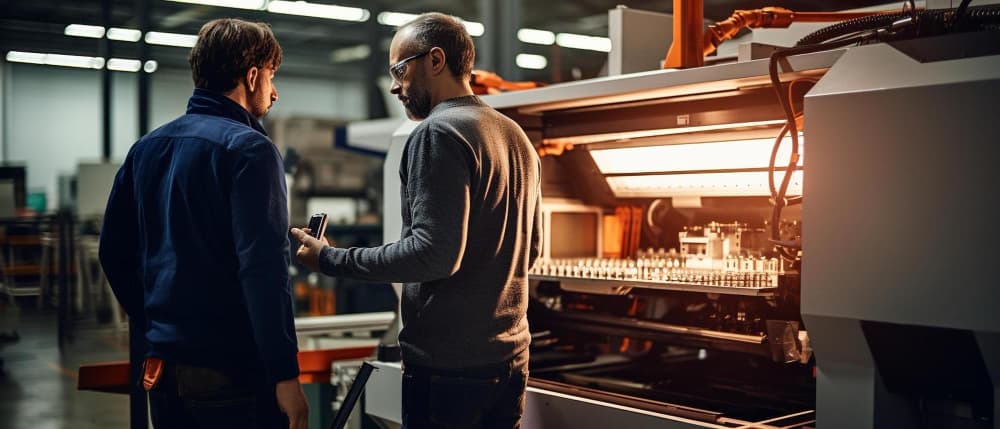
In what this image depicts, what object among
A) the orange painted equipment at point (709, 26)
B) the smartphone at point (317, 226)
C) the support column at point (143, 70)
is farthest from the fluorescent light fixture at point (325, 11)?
the smartphone at point (317, 226)

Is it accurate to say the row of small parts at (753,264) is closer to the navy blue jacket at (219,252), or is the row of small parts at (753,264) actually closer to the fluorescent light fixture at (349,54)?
the navy blue jacket at (219,252)

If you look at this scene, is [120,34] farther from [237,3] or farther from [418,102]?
[418,102]

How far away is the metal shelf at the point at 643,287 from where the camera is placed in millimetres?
1911

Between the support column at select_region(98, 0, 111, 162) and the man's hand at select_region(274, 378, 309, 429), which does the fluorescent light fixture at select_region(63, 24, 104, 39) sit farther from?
the man's hand at select_region(274, 378, 309, 429)

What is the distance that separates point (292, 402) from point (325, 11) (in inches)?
408

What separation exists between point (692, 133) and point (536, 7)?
36.2 feet

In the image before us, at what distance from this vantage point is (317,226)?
1891 millimetres

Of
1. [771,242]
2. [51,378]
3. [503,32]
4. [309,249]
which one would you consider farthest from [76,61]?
[771,242]

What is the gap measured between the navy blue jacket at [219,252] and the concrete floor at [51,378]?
65.1 inches

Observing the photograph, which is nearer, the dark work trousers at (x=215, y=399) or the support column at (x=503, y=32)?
the dark work trousers at (x=215, y=399)

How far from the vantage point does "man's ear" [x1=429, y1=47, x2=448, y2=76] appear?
5.83 feet

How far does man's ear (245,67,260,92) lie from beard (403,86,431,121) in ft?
0.97

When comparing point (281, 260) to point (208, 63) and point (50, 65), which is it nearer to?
point (208, 63)

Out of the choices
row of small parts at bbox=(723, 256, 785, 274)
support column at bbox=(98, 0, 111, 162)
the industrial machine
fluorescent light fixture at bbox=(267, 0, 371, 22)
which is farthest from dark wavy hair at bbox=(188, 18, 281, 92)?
fluorescent light fixture at bbox=(267, 0, 371, 22)
